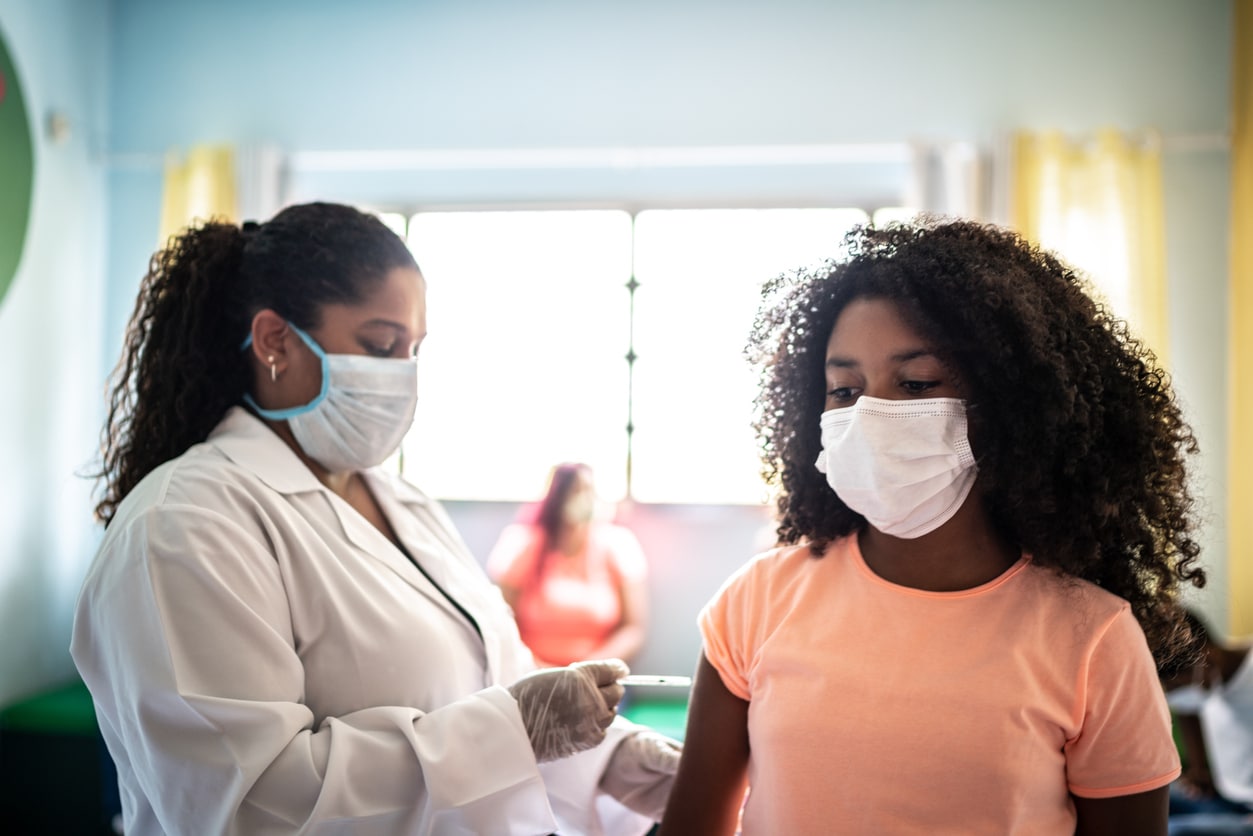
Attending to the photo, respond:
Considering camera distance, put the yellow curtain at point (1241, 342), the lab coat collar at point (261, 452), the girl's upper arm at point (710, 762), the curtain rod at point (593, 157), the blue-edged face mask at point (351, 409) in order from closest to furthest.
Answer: the girl's upper arm at point (710, 762) < the lab coat collar at point (261, 452) < the blue-edged face mask at point (351, 409) < the yellow curtain at point (1241, 342) < the curtain rod at point (593, 157)

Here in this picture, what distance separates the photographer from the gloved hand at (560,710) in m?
1.28

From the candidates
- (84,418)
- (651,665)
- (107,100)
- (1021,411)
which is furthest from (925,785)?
(107,100)

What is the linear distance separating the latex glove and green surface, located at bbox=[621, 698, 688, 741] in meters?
1.56

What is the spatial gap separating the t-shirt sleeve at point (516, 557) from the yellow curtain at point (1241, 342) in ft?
8.18

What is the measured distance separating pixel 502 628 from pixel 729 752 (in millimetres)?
464

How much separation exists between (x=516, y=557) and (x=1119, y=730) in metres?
2.71

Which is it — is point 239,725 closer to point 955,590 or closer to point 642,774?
point 642,774

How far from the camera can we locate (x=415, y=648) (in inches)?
52.3

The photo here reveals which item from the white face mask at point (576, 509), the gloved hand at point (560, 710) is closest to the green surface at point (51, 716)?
the white face mask at point (576, 509)

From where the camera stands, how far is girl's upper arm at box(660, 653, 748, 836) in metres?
1.22

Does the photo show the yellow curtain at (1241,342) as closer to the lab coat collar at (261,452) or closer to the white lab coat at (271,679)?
the white lab coat at (271,679)

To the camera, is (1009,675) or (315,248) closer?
(1009,675)

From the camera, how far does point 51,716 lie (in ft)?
10.8

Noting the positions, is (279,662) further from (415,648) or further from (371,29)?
(371,29)
